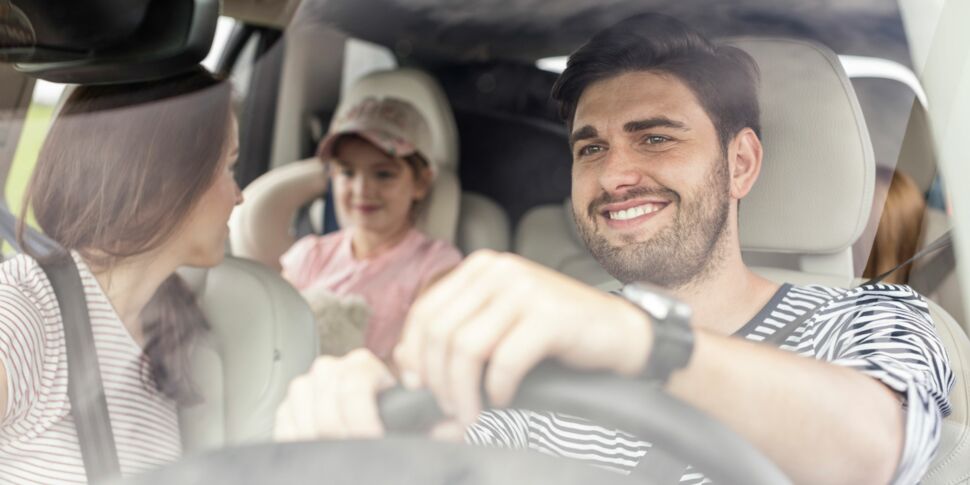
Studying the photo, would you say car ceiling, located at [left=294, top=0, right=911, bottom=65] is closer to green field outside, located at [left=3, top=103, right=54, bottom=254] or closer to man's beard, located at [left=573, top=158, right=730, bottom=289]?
man's beard, located at [left=573, top=158, right=730, bottom=289]

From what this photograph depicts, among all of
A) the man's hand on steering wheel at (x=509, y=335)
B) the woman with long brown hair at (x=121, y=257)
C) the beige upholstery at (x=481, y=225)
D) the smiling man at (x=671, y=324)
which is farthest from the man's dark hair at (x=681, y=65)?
the woman with long brown hair at (x=121, y=257)

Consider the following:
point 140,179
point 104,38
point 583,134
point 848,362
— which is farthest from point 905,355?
point 104,38

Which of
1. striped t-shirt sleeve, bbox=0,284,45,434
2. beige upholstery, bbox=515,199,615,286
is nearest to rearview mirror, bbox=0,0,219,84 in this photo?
striped t-shirt sleeve, bbox=0,284,45,434

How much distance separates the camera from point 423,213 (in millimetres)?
1019

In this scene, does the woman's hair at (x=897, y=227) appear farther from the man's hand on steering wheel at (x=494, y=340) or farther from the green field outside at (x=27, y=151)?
the green field outside at (x=27, y=151)

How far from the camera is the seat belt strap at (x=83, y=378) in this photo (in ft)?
2.75

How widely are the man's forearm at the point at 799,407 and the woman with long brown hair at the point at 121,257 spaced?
18.1 inches

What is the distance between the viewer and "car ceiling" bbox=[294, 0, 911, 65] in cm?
83

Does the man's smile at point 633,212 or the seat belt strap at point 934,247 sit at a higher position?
the man's smile at point 633,212

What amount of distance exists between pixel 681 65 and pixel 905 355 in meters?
0.29

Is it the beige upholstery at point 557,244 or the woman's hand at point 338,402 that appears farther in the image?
the beige upholstery at point 557,244

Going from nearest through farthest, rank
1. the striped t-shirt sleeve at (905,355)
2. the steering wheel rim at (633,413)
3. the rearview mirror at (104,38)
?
the steering wheel rim at (633,413), the striped t-shirt sleeve at (905,355), the rearview mirror at (104,38)

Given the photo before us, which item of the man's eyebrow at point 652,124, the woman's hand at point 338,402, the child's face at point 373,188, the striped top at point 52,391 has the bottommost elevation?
the striped top at point 52,391

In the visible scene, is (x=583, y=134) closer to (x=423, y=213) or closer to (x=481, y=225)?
(x=481, y=225)
